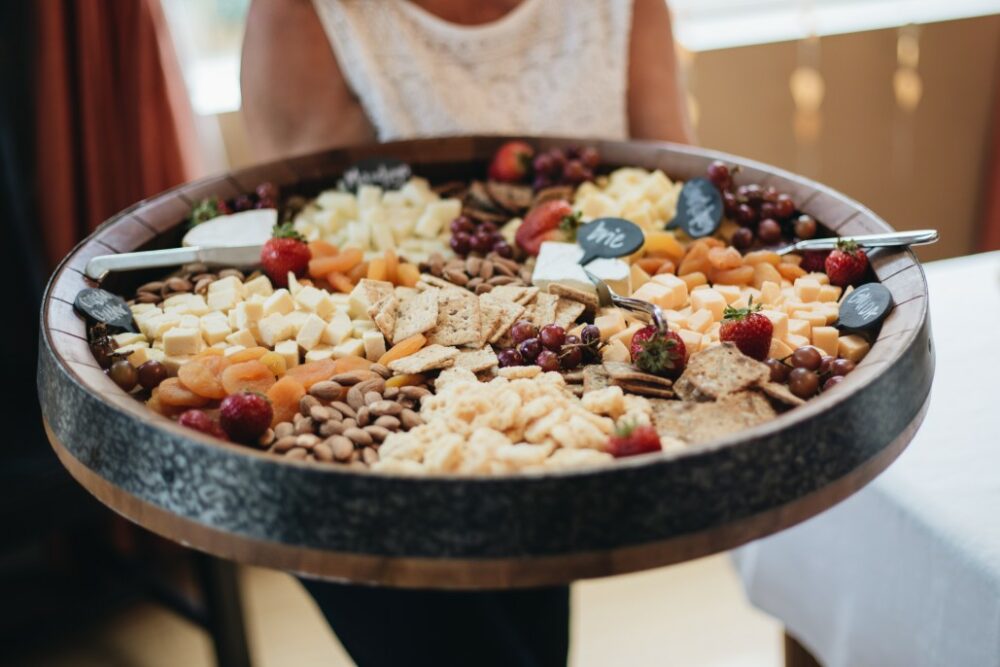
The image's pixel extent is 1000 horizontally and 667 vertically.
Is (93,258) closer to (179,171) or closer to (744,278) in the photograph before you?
(744,278)

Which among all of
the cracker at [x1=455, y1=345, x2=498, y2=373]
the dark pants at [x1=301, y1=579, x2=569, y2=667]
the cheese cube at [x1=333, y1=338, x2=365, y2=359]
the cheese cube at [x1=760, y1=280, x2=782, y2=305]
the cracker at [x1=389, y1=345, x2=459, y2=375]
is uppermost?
the cracker at [x1=389, y1=345, x2=459, y2=375]

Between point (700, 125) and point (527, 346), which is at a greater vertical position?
point (527, 346)

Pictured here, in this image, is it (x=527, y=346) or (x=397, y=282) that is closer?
(x=527, y=346)

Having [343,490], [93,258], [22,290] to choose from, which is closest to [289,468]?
[343,490]

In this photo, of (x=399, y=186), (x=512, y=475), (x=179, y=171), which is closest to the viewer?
(x=512, y=475)

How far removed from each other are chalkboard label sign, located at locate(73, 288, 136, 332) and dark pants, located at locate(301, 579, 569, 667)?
0.41m

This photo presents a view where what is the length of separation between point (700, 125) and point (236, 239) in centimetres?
204

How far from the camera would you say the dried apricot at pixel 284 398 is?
99cm

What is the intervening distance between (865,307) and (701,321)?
18 centimetres

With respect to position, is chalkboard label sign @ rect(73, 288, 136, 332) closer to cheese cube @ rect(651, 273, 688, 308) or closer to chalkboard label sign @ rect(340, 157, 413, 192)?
chalkboard label sign @ rect(340, 157, 413, 192)

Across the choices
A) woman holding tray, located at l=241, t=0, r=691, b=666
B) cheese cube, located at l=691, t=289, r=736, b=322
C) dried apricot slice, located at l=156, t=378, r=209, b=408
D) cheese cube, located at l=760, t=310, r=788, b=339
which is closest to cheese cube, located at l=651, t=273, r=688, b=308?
cheese cube, located at l=691, t=289, r=736, b=322

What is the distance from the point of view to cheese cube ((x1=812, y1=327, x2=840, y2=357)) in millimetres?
1054

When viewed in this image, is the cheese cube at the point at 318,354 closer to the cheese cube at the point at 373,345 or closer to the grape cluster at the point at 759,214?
the cheese cube at the point at 373,345

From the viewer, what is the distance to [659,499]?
76 centimetres
